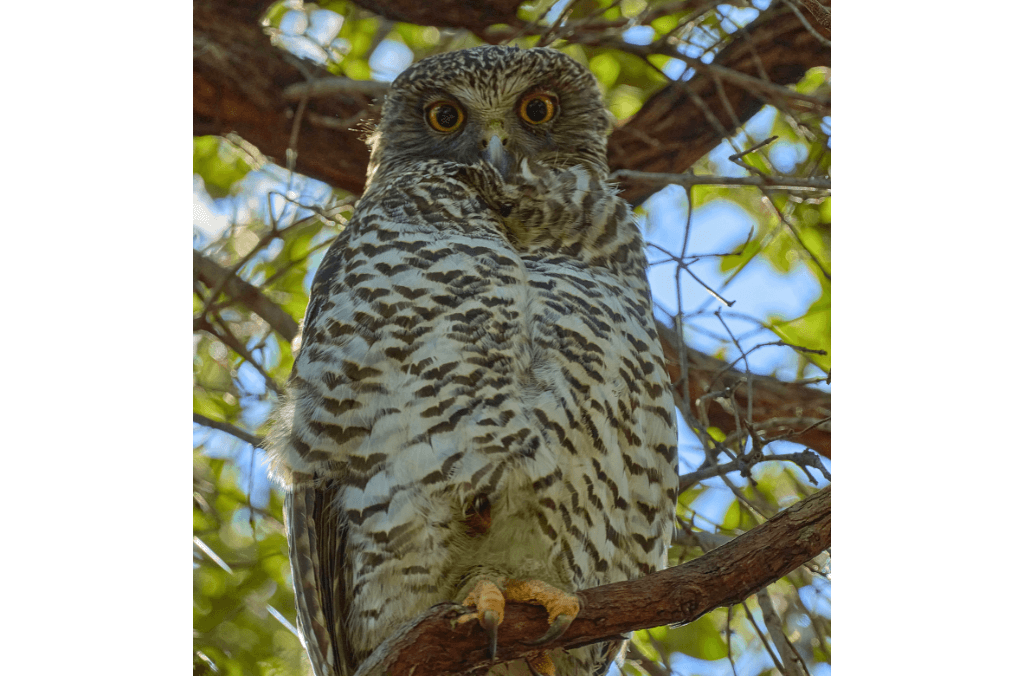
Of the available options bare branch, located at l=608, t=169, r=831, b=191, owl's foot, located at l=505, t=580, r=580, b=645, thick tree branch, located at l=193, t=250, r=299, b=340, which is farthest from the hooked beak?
owl's foot, located at l=505, t=580, r=580, b=645

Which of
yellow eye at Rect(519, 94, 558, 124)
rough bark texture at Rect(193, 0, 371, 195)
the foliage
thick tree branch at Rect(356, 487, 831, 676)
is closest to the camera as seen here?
thick tree branch at Rect(356, 487, 831, 676)

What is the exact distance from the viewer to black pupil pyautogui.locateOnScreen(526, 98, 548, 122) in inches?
84.0

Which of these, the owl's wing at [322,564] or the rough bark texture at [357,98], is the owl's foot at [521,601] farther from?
the rough bark texture at [357,98]

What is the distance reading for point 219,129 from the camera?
7.41 ft

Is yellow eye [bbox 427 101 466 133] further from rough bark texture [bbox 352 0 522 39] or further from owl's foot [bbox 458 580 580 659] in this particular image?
owl's foot [bbox 458 580 580 659]

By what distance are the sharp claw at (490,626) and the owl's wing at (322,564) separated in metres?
0.33

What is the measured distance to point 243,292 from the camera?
2234 mm

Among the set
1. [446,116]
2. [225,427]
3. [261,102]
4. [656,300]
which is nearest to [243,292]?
[225,427]

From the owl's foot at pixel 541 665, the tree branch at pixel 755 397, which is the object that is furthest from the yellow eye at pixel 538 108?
the owl's foot at pixel 541 665

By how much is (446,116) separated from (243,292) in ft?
2.07

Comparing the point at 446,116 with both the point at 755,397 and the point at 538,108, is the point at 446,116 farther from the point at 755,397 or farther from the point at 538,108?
the point at 755,397
